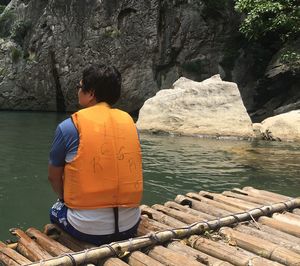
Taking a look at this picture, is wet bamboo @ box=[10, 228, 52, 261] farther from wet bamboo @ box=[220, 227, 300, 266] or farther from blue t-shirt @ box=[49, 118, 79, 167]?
wet bamboo @ box=[220, 227, 300, 266]

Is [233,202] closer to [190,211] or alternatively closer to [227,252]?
[190,211]

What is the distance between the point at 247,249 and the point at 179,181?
5880 mm

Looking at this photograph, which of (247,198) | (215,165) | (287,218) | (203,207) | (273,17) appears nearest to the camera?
(287,218)

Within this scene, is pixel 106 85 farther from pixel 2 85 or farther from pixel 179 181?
pixel 2 85

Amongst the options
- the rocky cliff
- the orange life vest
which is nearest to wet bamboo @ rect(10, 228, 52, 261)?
the orange life vest

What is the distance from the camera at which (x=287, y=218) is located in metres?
5.27

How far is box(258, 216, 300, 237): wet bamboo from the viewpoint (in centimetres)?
477

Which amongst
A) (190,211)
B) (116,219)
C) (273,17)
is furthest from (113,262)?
(273,17)

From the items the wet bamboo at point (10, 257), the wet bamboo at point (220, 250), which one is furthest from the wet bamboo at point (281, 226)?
the wet bamboo at point (10, 257)

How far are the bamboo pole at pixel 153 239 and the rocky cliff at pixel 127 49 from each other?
70.7 feet

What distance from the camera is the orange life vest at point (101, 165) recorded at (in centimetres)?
403

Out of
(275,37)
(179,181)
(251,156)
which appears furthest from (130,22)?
(179,181)

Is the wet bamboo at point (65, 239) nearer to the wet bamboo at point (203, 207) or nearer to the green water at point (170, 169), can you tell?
the wet bamboo at point (203, 207)

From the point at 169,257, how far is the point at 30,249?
3.79ft
